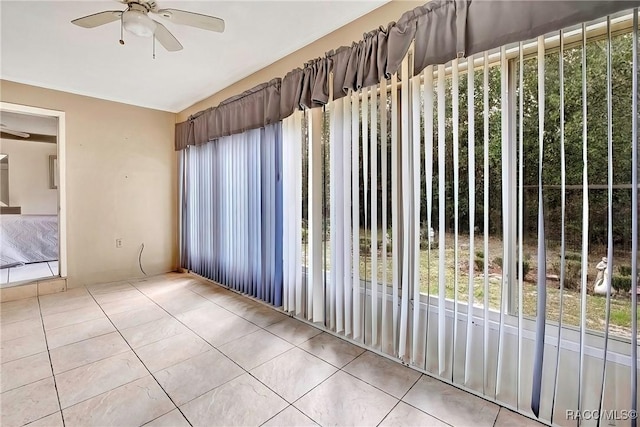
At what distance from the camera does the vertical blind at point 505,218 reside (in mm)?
1296

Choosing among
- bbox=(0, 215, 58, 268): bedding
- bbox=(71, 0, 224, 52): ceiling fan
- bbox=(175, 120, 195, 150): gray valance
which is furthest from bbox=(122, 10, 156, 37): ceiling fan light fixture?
bbox=(0, 215, 58, 268): bedding

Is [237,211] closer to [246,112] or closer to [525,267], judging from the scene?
[246,112]

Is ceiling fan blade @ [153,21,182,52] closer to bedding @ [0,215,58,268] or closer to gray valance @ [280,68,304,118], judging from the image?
gray valance @ [280,68,304,118]

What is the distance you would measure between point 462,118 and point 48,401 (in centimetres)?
292

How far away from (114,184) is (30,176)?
3080 mm

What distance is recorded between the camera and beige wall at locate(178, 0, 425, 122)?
1.96m

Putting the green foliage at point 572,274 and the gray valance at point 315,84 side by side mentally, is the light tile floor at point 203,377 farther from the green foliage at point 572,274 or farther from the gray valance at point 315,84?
the gray valance at point 315,84

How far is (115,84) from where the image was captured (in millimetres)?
3441

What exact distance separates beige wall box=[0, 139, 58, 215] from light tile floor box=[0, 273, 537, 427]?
3792 millimetres

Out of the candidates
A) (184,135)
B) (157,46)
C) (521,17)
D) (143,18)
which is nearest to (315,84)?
(143,18)

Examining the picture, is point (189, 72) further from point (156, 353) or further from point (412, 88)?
point (156, 353)

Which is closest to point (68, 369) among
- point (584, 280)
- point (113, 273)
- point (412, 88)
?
point (113, 273)

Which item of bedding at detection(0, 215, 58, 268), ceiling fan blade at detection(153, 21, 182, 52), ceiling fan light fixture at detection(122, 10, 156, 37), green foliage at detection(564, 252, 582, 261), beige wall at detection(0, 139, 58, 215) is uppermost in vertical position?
ceiling fan blade at detection(153, 21, 182, 52)

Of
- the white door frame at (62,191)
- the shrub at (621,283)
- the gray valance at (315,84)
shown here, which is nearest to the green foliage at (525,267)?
the shrub at (621,283)
